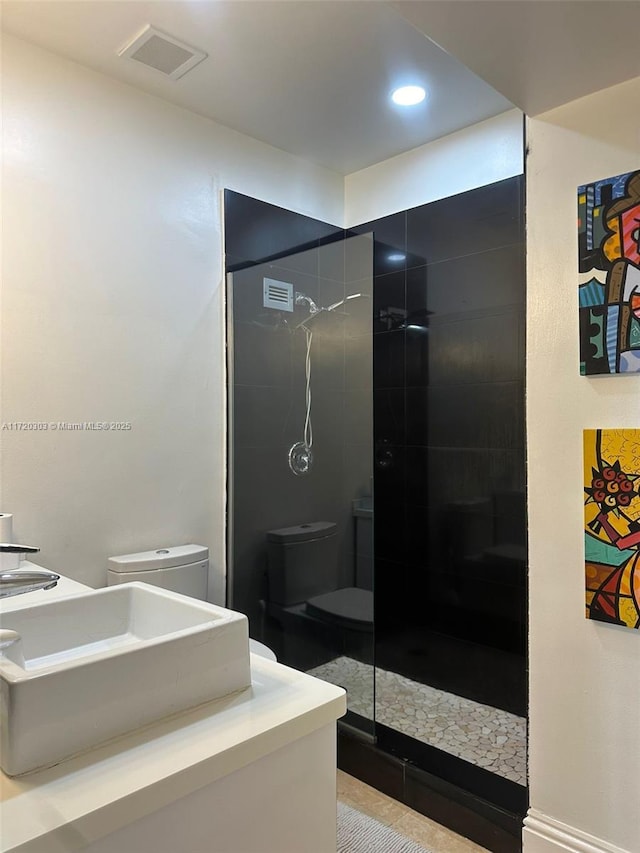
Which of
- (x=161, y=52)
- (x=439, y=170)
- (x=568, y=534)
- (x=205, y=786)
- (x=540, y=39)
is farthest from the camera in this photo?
(x=439, y=170)

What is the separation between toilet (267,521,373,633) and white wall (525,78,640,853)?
1.34 m

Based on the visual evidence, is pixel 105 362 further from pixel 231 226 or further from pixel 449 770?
pixel 449 770

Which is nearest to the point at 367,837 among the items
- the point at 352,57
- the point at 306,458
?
the point at 306,458

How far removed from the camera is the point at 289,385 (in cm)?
307

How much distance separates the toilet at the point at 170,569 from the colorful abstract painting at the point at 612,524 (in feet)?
3.69

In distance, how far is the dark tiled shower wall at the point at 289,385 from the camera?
2859 millimetres

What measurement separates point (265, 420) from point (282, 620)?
0.99m

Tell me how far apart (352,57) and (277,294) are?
1094mm

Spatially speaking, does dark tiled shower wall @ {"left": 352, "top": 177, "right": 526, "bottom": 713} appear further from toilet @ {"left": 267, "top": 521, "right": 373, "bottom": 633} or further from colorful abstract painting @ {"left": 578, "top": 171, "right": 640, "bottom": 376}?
colorful abstract painting @ {"left": 578, "top": 171, "right": 640, "bottom": 376}

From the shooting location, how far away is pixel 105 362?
237 cm

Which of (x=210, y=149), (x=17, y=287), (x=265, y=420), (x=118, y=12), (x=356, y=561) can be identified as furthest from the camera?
(x=356, y=561)

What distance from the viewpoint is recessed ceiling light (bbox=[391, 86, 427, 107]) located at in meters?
2.47

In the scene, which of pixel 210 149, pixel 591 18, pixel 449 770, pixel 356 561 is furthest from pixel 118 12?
pixel 449 770

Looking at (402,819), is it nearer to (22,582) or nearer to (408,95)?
(22,582)
